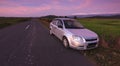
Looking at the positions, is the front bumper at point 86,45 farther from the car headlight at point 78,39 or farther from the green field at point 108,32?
the green field at point 108,32

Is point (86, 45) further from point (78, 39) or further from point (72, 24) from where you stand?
point (72, 24)

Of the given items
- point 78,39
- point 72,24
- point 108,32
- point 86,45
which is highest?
point 72,24

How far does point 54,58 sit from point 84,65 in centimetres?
140

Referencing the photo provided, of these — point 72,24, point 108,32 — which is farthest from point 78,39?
point 108,32

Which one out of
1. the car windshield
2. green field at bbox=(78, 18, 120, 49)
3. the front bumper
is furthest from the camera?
green field at bbox=(78, 18, 120, 49)

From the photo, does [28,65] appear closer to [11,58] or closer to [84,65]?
[11,58]

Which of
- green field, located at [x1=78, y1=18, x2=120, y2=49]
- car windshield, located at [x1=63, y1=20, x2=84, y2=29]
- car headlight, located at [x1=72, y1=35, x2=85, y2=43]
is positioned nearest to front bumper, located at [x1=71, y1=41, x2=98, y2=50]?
car headlight, located at [x1=72, y1=35, x2=85, y2=43]

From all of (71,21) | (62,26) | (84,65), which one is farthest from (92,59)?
(71,21)

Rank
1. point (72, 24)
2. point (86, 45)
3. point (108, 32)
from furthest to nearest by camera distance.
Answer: point (108, 32) < point (72, 24) < point (86, 45)

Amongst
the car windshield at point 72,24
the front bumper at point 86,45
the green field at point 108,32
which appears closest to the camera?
the front bumper at point 86,45

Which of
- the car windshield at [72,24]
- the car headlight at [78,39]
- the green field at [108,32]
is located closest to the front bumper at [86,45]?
the car headlight at [78,39]

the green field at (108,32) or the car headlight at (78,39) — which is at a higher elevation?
the car headlight at (78,39)

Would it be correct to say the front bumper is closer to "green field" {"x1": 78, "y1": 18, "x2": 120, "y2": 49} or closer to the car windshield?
the car windshield

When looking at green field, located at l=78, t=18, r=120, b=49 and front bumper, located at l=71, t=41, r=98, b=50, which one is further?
green field, located at l=78, t=18, r=120, b=49
